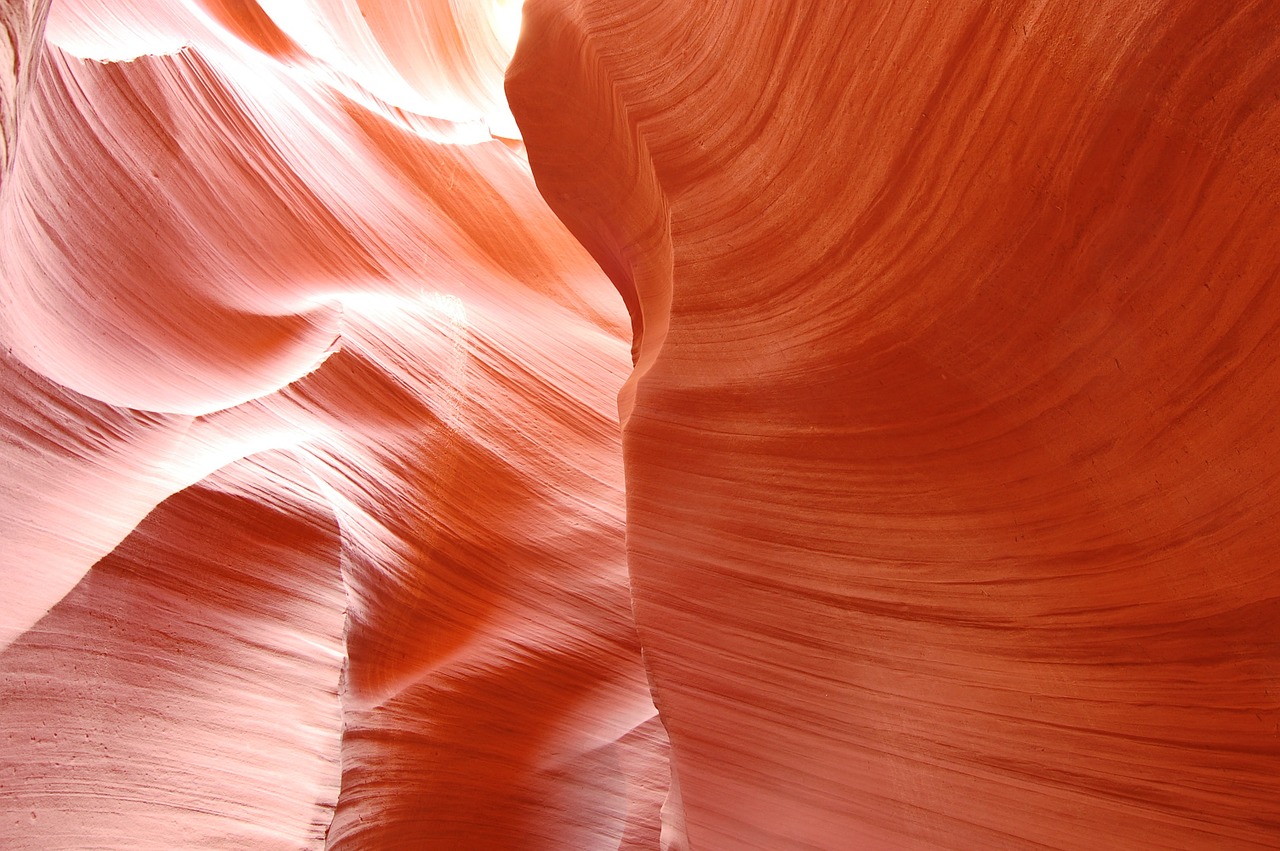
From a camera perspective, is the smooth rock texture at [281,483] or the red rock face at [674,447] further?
the smooth rock texture at [281,483]

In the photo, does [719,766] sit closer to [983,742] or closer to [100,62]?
[983,742]

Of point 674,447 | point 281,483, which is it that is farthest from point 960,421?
point 281,483

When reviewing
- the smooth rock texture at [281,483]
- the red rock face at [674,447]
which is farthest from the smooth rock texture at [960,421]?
the smooth rock texture at [281,483]

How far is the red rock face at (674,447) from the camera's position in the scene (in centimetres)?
92

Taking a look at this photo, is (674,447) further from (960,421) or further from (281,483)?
(281,483)

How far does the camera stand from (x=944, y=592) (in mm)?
1217

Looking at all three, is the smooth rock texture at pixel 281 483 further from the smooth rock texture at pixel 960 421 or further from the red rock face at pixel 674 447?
the smooth rock texture at pixel 960 421

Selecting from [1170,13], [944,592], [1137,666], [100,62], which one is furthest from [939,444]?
[100,62]

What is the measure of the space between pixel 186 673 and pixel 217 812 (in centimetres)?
28

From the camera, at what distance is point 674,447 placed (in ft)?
5.22

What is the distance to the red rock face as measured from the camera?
0.92 m

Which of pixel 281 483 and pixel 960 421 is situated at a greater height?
pixel 281 483

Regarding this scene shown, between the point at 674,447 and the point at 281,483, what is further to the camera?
the point at 281,483

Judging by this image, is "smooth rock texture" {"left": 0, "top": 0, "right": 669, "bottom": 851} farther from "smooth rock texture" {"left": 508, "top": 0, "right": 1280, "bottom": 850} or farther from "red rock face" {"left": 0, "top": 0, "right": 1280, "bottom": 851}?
"smooth rock texture" {"left": 508, "top": 0, "right": 1280, "bottom": 850}
